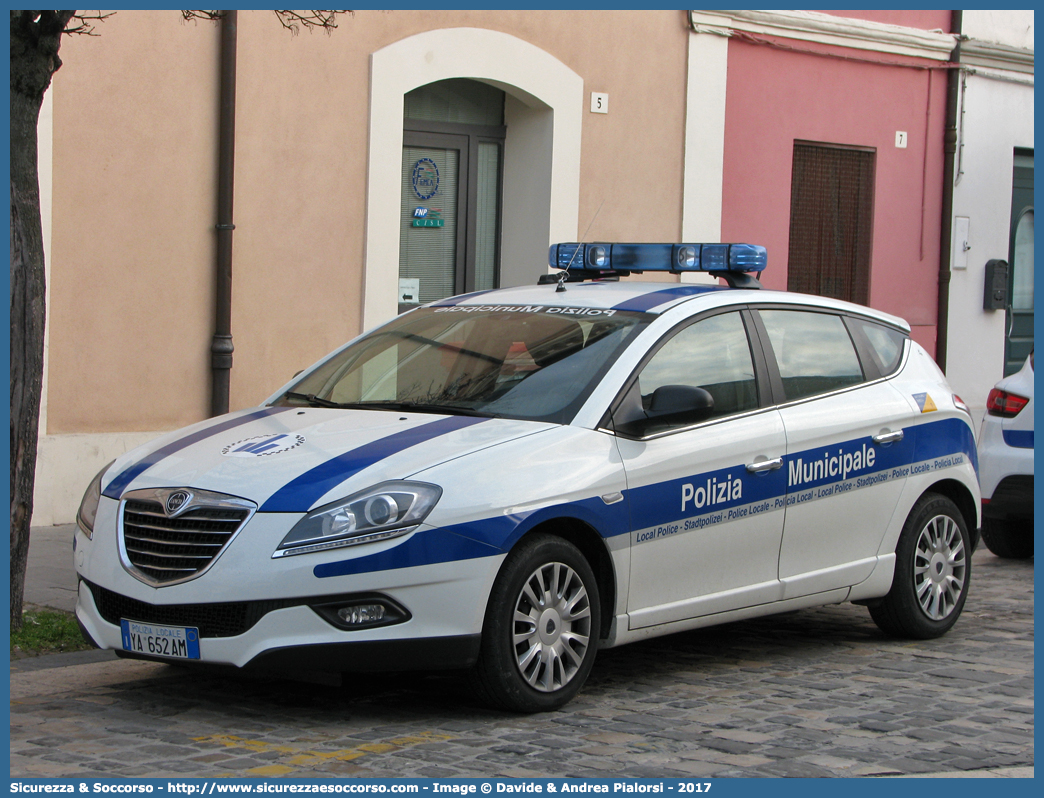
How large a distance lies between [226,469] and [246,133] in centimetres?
632

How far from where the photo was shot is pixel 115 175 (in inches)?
419

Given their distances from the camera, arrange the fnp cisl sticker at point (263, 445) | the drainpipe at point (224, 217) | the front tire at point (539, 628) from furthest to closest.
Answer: the drainpipe at point (224, 217) < the fnp cisl sticker at point (263, 445) < the front tire at point (539, 628)

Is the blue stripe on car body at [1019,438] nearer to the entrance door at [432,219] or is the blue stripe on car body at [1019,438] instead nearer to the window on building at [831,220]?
the entrance door at [432,219]

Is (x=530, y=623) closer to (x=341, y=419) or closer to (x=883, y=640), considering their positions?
(x=341, y=419)

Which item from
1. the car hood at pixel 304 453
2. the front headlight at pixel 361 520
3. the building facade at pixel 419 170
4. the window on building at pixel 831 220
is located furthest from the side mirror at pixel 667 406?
the window on building at pixel 831 220

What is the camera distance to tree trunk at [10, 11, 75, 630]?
21.6 feet

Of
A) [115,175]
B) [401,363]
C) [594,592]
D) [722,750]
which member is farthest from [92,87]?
[722,750]

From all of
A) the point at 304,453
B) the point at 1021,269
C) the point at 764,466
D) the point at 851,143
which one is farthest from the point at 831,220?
the point at 304,453

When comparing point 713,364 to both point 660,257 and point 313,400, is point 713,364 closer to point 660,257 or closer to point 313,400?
point 660,257

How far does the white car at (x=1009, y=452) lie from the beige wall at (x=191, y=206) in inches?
200

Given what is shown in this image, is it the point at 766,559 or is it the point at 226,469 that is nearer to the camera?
the point at 226,469

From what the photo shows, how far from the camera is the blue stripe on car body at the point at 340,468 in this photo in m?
5.26

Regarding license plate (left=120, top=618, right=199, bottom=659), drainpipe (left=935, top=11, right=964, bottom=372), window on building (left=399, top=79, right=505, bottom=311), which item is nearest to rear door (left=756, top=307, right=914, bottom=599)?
license plate (left=120, top=618, right=199, bottom=659)

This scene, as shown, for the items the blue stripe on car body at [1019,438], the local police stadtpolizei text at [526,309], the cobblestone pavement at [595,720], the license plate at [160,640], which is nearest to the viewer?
the cobblestone pavement at [595,720]
